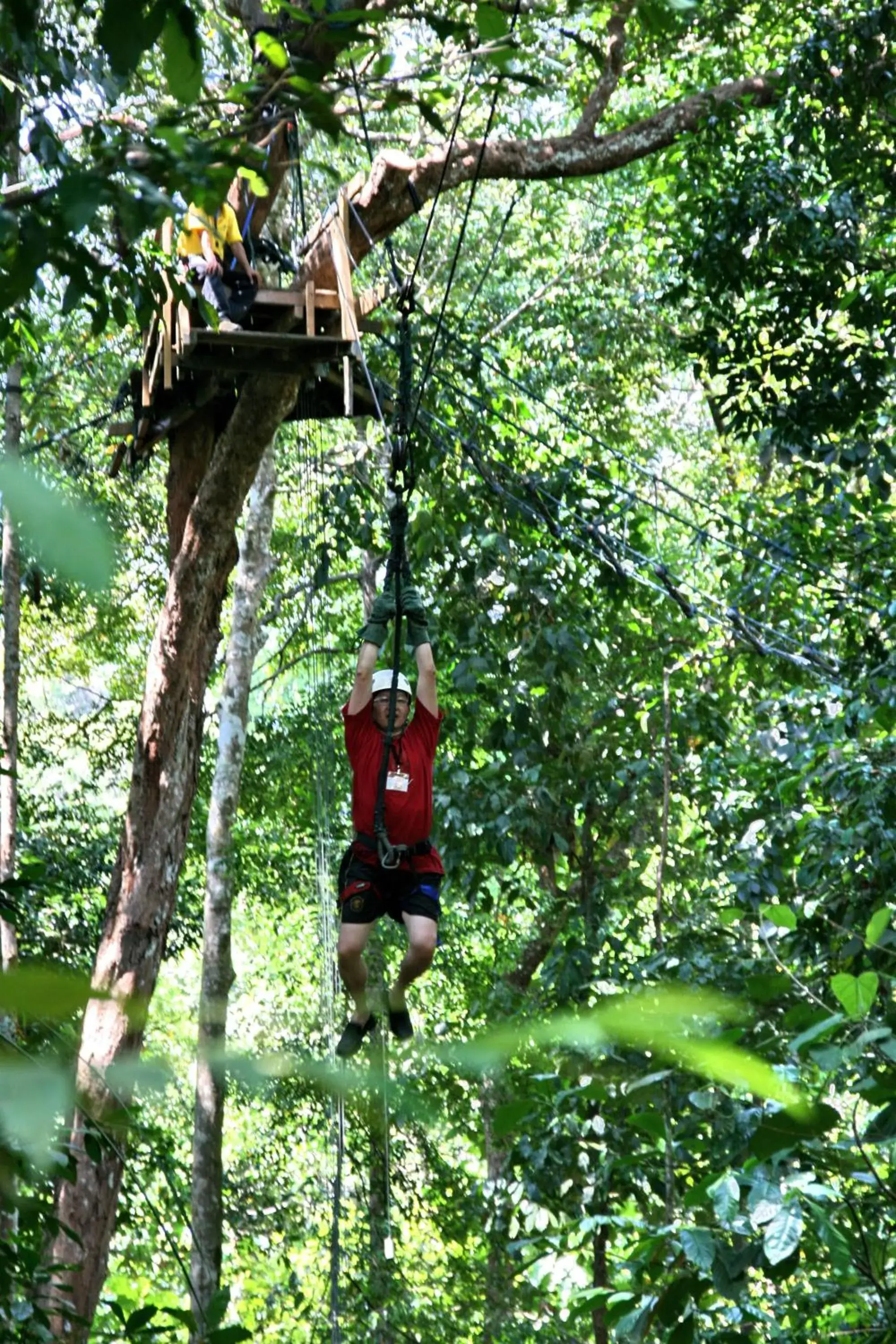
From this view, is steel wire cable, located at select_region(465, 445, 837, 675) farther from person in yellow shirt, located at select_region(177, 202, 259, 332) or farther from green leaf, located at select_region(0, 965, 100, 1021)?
green leaf, located at select_region(0, 965, 100, 1021)

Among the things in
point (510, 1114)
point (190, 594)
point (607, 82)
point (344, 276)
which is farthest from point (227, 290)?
point (510, 1114)

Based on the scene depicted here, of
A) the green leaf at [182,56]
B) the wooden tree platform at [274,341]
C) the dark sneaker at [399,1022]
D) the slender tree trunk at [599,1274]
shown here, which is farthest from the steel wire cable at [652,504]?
the green leaf at [182,56]

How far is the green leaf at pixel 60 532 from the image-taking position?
1.50ft

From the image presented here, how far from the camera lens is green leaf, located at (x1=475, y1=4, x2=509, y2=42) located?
53.1 inches

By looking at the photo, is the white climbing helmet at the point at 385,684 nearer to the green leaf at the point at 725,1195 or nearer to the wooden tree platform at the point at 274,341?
the wooden tree platform at the point at 274,341

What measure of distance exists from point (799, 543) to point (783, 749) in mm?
1361

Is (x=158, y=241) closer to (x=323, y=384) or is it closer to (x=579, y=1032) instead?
(x=323, y=384)

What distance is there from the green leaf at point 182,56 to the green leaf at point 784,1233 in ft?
4.51

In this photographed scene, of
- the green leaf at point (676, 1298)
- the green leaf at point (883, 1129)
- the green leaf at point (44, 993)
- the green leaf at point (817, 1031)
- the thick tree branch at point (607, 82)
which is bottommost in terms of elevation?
the green leaf at point (44, 993)

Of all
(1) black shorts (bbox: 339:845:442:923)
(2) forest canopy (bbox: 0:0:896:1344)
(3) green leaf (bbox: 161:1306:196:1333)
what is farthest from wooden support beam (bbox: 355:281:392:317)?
(3) green leaf (bbox: 161:1306:196:1333)

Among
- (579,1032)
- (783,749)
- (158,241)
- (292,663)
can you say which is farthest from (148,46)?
(292,663)

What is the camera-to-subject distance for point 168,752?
594 cm

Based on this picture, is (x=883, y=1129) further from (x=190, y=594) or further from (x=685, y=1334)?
(x=190, y=594)

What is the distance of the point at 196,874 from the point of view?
1143cm
